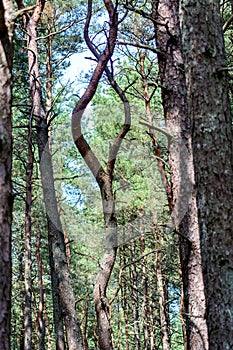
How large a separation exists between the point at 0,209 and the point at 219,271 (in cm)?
147

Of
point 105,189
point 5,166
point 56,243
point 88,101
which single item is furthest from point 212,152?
point 56,243

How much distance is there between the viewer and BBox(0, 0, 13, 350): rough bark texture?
2.19 meters

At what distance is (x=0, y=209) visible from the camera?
2.28m

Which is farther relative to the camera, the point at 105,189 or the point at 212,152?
the point at 105,189

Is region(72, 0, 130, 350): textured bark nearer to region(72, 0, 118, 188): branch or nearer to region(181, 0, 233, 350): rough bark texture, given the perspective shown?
region(72, 0, 118, 188): branch

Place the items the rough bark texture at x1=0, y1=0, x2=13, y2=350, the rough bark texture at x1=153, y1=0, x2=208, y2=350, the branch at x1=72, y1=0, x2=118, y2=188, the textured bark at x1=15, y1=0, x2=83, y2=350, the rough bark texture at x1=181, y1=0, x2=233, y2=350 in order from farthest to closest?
the textured bark at x1=15, y1=0, x2=83, y2=350, the branch at x1=72, y1=0, x2=118, y2=188, the rough bark texture at x1=153, y1=0, x2=208, y2=350, the rough bark texture at x1=181, y1=0, x2=233, y2=350, the rough bark texture at x1=0, y1=0, x2=13, y2=350

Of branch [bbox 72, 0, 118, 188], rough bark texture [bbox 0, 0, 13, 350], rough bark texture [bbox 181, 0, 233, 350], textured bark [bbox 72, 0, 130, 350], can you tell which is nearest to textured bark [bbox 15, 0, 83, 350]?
branch [bbox 72, 0, 118, 188]

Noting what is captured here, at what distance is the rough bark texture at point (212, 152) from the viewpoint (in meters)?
3.12

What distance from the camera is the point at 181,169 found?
15.8 ft

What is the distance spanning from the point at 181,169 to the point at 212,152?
59.1 inches

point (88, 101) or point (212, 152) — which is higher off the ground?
point (88, 101)

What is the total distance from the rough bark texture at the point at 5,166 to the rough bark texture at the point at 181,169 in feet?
7.72

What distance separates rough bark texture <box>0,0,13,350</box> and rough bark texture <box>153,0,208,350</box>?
2.35m

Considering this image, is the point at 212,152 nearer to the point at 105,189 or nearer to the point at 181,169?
the point at 181,169
